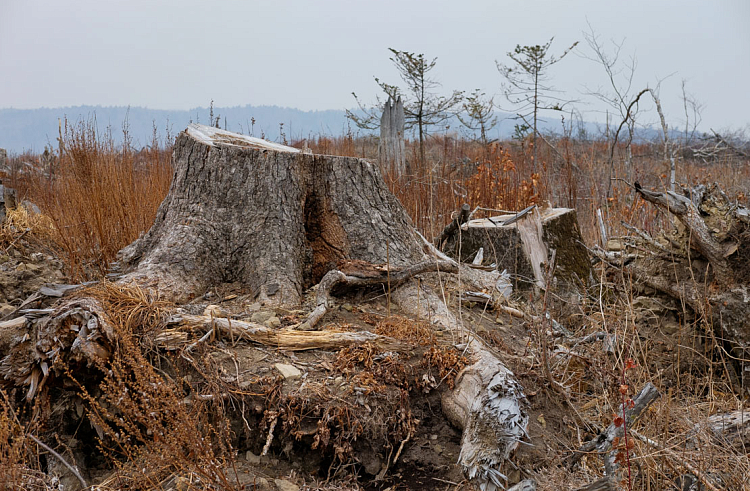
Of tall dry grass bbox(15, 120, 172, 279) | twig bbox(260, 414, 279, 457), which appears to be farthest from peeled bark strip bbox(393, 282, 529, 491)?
tall dry grass bbox(15, 120, 172, 279)

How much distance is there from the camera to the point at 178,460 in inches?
66.4

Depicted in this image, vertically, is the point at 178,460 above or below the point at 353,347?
below

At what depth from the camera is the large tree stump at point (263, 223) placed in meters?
2.69

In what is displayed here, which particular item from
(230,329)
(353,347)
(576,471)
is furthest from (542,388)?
(230,329)

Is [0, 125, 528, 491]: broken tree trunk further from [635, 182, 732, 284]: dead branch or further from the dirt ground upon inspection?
[635, 182, 732, 284]: dead branch

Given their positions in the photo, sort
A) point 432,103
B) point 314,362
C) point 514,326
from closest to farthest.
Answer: point 314,362 → point 514,326 → point 432,103

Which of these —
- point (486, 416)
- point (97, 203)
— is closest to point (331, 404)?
point (486, 416)

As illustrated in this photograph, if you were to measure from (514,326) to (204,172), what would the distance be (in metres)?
2.01

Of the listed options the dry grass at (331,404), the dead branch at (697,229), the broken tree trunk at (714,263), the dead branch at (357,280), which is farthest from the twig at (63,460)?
the dead branch at (697,229)

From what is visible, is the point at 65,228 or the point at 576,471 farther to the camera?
the point at 65,228

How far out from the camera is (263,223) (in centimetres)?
278

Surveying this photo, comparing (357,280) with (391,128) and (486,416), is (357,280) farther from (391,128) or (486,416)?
(391,128)

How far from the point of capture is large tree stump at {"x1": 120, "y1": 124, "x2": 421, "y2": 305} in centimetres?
269

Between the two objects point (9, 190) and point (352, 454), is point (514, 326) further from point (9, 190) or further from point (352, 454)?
point (9, 190)
